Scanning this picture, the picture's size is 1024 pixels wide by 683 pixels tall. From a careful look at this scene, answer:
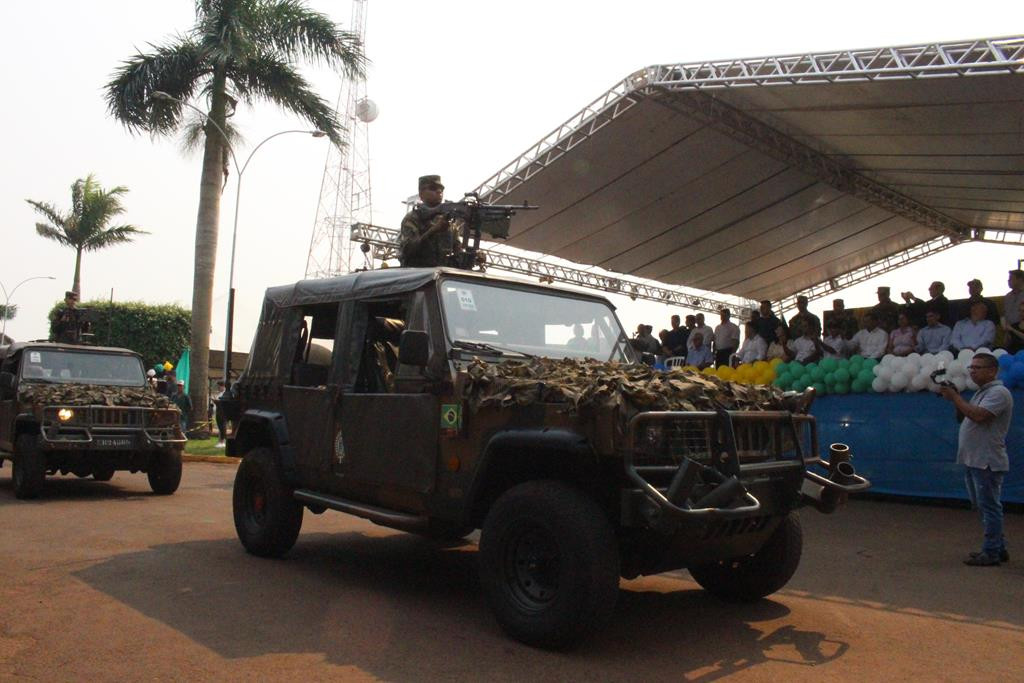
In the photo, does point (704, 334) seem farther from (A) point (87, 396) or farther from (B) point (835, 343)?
(A) point (87, 396)

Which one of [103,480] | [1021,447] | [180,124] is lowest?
[103,480]

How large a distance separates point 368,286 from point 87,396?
20.7ft

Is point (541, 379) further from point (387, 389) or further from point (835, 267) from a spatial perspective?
point (835, 267)

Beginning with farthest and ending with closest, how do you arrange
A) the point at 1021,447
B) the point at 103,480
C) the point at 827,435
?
1. the point at 103,480
2. the point at 827,435
3. the point at 1021,447

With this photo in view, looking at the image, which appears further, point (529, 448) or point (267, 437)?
point (267, 437)

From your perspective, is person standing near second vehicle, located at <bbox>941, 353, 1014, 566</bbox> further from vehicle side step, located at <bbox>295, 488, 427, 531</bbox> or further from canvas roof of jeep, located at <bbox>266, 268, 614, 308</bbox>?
vehicle side step, located at <bbox>295, 488, 427, 531</bbox>

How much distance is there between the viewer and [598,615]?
14.6ft

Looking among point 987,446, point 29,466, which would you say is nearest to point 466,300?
point 987,446

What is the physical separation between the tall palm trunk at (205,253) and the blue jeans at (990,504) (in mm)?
17180

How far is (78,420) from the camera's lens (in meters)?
10.7

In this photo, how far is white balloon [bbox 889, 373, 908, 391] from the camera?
35.3ft

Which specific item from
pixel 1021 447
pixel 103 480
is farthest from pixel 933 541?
Answer: pixel 103 480

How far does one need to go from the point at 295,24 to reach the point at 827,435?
52.2 feet

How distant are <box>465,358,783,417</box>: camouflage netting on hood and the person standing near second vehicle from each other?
2.93 m
